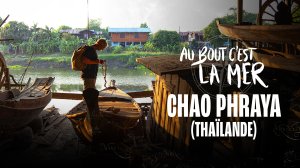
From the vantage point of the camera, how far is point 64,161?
9.09 meters

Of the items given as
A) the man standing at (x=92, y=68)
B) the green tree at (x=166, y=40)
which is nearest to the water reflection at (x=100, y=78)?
the green tree at (x=166, y=40)

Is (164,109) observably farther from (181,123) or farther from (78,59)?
(78,59)

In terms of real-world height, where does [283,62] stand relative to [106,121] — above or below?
above

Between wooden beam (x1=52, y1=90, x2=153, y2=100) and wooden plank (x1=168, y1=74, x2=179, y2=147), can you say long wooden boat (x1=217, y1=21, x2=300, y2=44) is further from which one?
wooden beam (x1=52, y1=90, x2=153, y2=100)

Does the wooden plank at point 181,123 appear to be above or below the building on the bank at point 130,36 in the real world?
below

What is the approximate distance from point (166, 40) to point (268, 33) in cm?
4745

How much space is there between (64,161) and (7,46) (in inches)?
2104

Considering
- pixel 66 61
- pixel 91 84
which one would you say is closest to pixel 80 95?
pixel 91 84

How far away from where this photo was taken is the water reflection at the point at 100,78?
118 ft

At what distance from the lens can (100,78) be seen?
43.5 metres

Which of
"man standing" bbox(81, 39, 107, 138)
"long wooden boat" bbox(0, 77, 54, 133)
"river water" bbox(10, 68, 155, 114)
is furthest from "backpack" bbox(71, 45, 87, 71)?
"river water" bbox(10, 68, 155, 114)

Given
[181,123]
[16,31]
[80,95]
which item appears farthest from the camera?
[16,31]

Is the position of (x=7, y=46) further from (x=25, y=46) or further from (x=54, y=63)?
(x=54, y=63)

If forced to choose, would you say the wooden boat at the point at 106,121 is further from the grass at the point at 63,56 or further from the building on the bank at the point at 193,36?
the building on the bank at the point at 193,36
